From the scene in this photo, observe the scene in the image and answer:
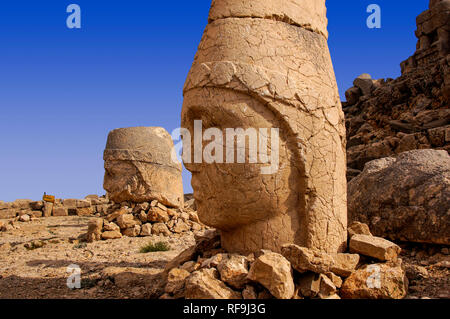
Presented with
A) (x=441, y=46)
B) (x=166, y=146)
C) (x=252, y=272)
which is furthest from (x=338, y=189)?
(x=441, y=46)

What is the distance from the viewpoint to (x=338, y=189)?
3248 millimetres

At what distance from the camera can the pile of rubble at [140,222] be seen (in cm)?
793

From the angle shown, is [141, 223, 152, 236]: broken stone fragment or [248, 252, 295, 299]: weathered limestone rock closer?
[248, 252, 295, 299]: weathered limestone rock

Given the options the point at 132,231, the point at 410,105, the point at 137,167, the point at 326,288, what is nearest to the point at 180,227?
the point at 132,231

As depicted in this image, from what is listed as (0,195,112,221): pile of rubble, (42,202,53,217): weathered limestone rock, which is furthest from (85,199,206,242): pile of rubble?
(42,202,53,217): weathered limestone rock

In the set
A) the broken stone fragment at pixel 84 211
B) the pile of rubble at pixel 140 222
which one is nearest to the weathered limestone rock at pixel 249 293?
the pile of rubble at pixel 140 222

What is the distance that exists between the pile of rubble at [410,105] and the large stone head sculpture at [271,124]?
10.2 metres

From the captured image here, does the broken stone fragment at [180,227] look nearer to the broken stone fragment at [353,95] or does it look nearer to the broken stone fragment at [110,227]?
the broken stone fragment at [110,227]

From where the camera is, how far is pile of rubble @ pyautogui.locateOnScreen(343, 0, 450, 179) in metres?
13.7

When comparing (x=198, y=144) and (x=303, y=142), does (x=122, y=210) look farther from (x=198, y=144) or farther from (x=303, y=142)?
(x=303, y=142)

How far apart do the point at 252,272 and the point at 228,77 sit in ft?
5.16

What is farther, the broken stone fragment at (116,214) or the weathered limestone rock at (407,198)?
the broken stone fragment at (116,214)

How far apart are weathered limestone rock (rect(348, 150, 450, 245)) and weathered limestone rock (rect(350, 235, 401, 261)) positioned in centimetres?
77

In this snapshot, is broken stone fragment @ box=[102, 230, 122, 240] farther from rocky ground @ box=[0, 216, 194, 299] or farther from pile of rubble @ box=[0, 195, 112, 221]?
pile of rubble @ box=[0, 195, 112, 221]
